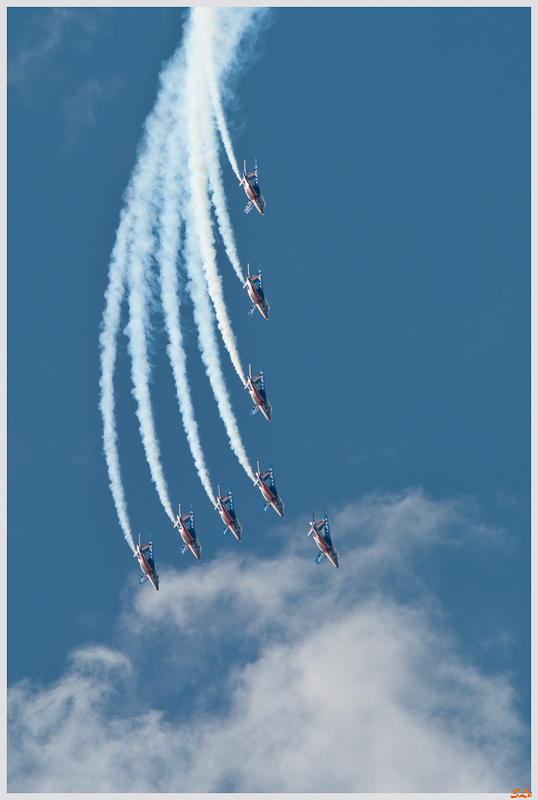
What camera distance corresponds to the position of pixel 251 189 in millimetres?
78812

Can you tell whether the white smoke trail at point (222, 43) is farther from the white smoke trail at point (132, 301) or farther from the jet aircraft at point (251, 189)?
the white smoke trail at point (132, 301)

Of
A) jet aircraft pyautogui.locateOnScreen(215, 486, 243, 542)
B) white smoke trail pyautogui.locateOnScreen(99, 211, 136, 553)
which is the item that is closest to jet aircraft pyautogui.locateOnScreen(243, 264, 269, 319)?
white smoke trail pyautogui.locateOnScreen(99, 211, 136, 553)

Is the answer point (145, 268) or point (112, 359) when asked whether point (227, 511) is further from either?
point (145, 268)

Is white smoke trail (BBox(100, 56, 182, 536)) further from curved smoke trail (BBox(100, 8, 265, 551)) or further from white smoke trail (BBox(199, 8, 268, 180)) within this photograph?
white smoke trail (BBox(199, 8, 268, 180))

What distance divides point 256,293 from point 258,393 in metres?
6.88

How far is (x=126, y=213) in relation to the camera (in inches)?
2982

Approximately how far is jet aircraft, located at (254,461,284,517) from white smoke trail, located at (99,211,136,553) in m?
9.56

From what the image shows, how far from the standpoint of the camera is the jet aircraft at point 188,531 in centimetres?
8025

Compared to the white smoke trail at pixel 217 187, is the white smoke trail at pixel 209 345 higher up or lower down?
lower down

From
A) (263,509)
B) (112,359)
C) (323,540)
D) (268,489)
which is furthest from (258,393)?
(323,540)

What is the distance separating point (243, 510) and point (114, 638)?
13.5m

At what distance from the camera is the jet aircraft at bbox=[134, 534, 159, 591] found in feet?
268

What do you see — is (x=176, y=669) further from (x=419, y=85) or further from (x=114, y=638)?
(x=419, y=85)

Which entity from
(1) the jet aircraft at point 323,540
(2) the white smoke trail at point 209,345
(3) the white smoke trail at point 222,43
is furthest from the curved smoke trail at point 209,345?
(3) the white smoke trail at point 222,43
